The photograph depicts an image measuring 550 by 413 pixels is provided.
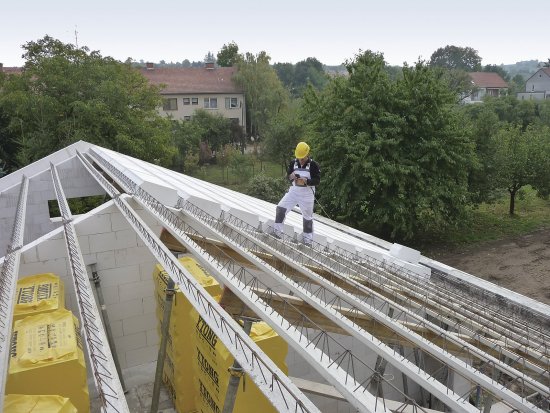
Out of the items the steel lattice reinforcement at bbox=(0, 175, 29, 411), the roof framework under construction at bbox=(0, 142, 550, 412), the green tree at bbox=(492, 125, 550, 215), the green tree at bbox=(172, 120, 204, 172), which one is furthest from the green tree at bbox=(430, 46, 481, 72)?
the steel lattice reinforcement at bbox=(0, 175, 29, 411)

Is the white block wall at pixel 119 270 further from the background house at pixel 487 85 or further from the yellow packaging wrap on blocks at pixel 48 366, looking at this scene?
the background house at pixel 487 85

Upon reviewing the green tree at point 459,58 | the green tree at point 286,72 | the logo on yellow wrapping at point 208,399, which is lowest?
the logo on yellow wrapping at point 208,399

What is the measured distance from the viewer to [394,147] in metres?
14.2

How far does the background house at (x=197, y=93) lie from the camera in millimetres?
37094

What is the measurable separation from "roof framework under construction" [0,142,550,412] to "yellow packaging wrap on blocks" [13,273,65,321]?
347 millimetres

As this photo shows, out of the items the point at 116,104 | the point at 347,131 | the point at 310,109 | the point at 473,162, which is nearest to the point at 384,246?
the point at 347,131

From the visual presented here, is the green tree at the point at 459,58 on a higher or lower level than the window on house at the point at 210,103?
higher

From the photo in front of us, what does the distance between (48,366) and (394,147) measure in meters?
12.6

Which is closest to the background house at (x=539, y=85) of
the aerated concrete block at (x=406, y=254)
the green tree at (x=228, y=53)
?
the green tree at (x=228, y=53)

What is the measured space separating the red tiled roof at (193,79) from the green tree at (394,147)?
80.1 ft

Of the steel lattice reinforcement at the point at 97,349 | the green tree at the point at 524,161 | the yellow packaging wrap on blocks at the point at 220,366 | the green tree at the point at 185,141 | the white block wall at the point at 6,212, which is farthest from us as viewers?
the green tree at the point at 185,141

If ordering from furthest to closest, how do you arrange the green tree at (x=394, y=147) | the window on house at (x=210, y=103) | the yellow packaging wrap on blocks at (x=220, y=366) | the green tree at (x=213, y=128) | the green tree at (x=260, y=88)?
the window on house at (x=210, y=103) < the green tree at (x=260, y=88) < the green tree at (x=213, y=128) < the green tree at (x=394, y=147) < the yellow packaging wrap on blocks at (x=220, y=366)

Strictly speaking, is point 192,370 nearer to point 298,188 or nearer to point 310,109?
point 298,188

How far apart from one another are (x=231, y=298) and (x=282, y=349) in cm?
86
